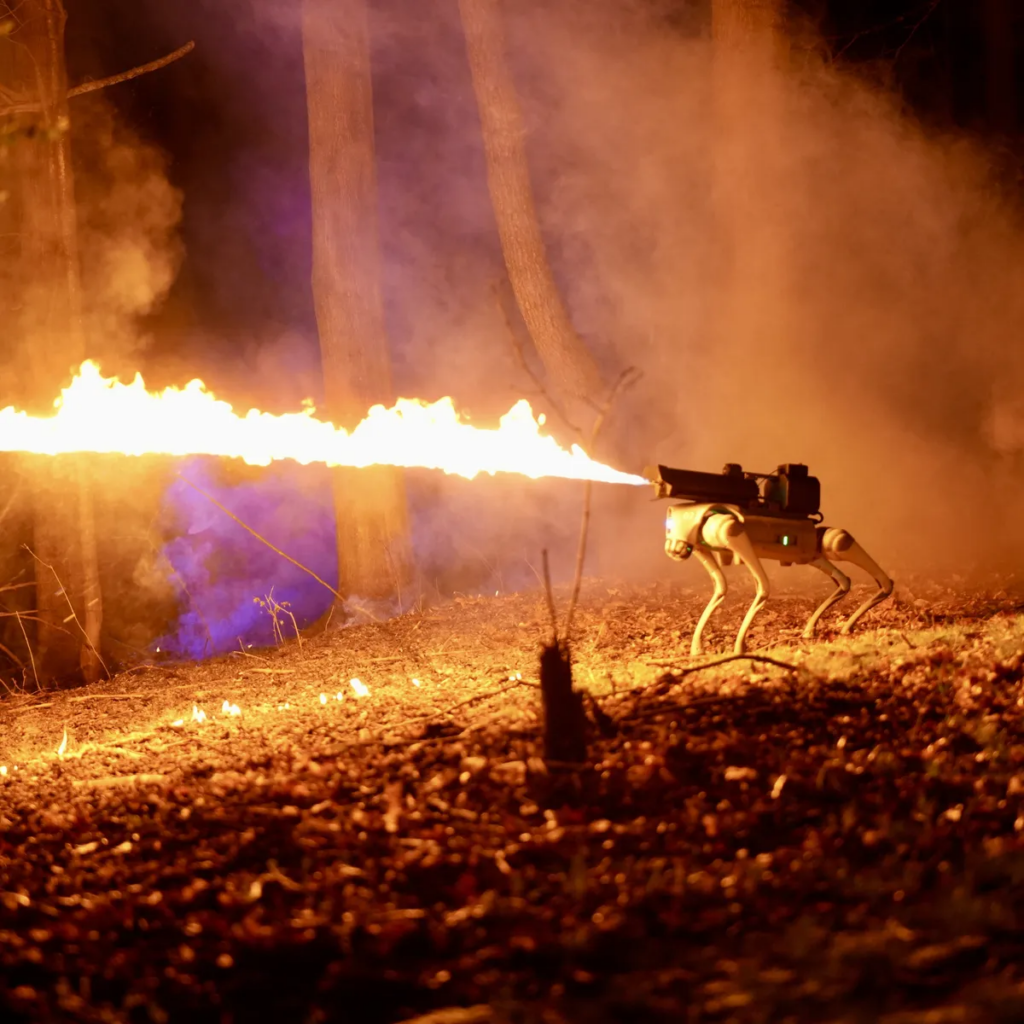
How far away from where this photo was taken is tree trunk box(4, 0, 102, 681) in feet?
38.9

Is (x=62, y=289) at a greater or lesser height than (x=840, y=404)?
greater

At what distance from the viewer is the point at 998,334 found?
51.3 ft

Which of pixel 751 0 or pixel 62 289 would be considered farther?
pixel 751 0

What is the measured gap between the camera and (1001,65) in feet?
54.6

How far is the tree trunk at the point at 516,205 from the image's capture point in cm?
1403

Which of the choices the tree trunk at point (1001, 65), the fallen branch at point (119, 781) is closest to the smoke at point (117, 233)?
the fallen branch at point (119, 781)

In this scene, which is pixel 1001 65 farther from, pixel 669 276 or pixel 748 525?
pixel 748 525

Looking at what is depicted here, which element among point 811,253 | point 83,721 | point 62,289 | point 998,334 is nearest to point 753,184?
point 811,253

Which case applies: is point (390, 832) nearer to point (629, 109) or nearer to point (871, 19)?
point (629, 109)

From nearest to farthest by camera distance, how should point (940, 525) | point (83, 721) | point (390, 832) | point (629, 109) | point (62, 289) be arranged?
point (390, 832) → point (83, 721) → point (62, 289) → point (940, 525) → point (629, 109)

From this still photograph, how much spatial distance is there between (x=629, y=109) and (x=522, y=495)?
6379 millimetres

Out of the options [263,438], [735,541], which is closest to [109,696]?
[263,438]

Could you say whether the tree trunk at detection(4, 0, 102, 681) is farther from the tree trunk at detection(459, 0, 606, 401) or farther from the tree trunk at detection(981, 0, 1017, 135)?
the tree trunk at detection(981, 0, 1017, 135)

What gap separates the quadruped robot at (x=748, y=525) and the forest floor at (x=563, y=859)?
86 cm
